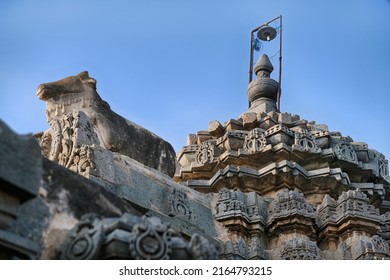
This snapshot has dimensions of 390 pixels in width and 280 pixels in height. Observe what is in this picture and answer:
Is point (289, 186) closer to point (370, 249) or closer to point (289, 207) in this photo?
point (289, 207)

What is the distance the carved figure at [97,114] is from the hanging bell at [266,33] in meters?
8.45

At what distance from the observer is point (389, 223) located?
42.9 ft

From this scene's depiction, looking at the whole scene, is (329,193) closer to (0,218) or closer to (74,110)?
(74,110)

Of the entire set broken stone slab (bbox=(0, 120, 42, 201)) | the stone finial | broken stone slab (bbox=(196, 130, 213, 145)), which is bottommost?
broken stone slab (bbox=(0, 120, 42, 201))

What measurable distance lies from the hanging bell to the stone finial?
286cm

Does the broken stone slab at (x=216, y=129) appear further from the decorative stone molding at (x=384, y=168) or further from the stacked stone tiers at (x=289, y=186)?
the decorative stone molding at (x=384, y=168)

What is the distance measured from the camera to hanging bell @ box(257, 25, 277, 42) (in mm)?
18438

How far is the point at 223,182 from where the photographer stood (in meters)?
12.2

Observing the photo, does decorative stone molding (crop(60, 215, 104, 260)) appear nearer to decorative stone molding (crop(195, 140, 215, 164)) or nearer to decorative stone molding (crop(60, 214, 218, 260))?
decorative stone molding (crop(60, 214, 218, 260))

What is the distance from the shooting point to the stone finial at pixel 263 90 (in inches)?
589

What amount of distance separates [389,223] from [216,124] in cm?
364

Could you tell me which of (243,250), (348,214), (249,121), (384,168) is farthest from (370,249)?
(249,121)

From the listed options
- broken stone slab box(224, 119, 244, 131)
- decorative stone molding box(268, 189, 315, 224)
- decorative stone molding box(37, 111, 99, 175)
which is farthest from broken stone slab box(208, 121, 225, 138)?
decorative stone molding box(37, 111, 99, 175)
